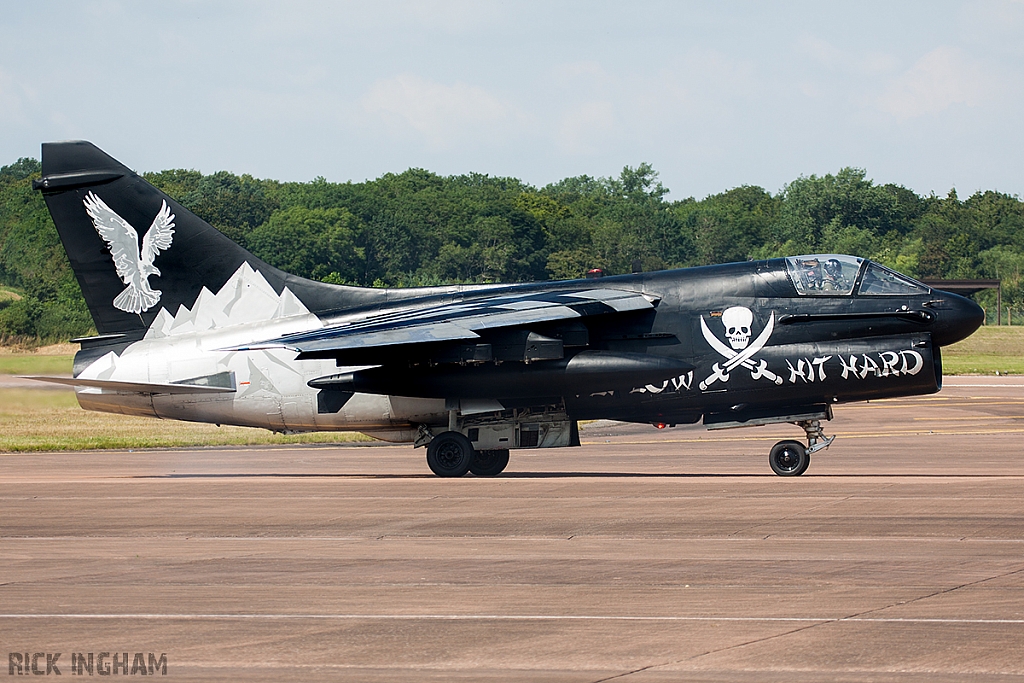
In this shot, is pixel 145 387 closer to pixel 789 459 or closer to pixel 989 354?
pixel 789 459

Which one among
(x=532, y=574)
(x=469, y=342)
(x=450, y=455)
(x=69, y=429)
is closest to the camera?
(x=532, y=574)

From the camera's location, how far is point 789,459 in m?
19.1

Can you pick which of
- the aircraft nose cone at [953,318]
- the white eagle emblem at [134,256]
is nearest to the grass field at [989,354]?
Result: the aircraft nose cone at [953,318]

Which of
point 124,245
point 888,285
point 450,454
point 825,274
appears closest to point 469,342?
point 450,454

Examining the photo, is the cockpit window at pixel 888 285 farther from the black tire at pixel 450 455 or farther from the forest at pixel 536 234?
the forest at pixel 536 234

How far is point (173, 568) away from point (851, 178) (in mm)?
108572

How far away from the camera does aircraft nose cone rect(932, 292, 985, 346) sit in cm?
1881

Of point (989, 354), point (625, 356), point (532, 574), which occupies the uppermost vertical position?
point (989, 354)

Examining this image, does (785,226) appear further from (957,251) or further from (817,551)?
(817,551)

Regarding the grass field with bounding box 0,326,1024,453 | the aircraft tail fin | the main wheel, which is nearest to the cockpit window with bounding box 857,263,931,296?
the main wheel

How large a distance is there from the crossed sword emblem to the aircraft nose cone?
2.60 meters

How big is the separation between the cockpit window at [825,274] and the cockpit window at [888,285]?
198 mm

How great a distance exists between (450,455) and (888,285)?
7.75 metres

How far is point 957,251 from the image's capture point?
10300 cm
